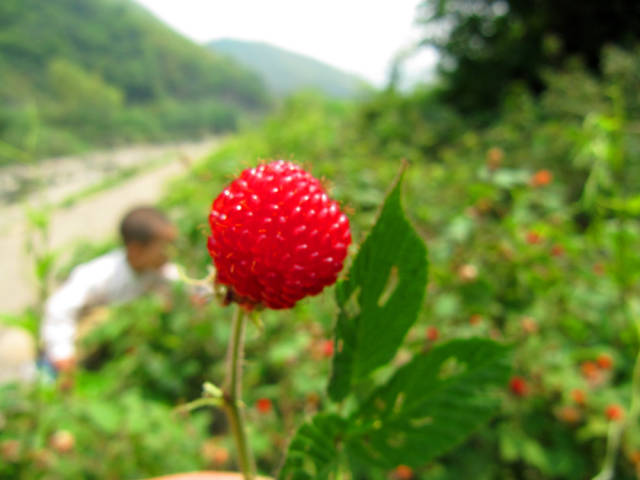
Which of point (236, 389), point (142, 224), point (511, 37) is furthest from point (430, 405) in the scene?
point (511, 37)

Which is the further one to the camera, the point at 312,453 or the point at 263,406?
the point at 263,406

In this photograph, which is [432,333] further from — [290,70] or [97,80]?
[290,70]

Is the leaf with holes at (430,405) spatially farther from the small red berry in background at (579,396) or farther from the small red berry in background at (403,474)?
the small red berry in background at (579,396)

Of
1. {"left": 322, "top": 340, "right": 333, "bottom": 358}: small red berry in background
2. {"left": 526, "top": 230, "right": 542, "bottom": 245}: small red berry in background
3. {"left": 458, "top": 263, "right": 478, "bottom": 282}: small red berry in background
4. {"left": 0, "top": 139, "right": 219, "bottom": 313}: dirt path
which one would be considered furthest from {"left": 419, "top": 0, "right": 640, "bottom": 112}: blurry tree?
{"left": 0, "top": 139, "right": 219, "bottom": 313}: dirt path

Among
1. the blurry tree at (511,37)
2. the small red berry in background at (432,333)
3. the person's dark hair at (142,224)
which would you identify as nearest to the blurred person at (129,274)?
the person's dark hair at (142,224)

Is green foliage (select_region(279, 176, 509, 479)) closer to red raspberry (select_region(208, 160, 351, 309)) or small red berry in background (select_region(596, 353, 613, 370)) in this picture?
red raspberry (select_region(208, 160, 351, 309))
